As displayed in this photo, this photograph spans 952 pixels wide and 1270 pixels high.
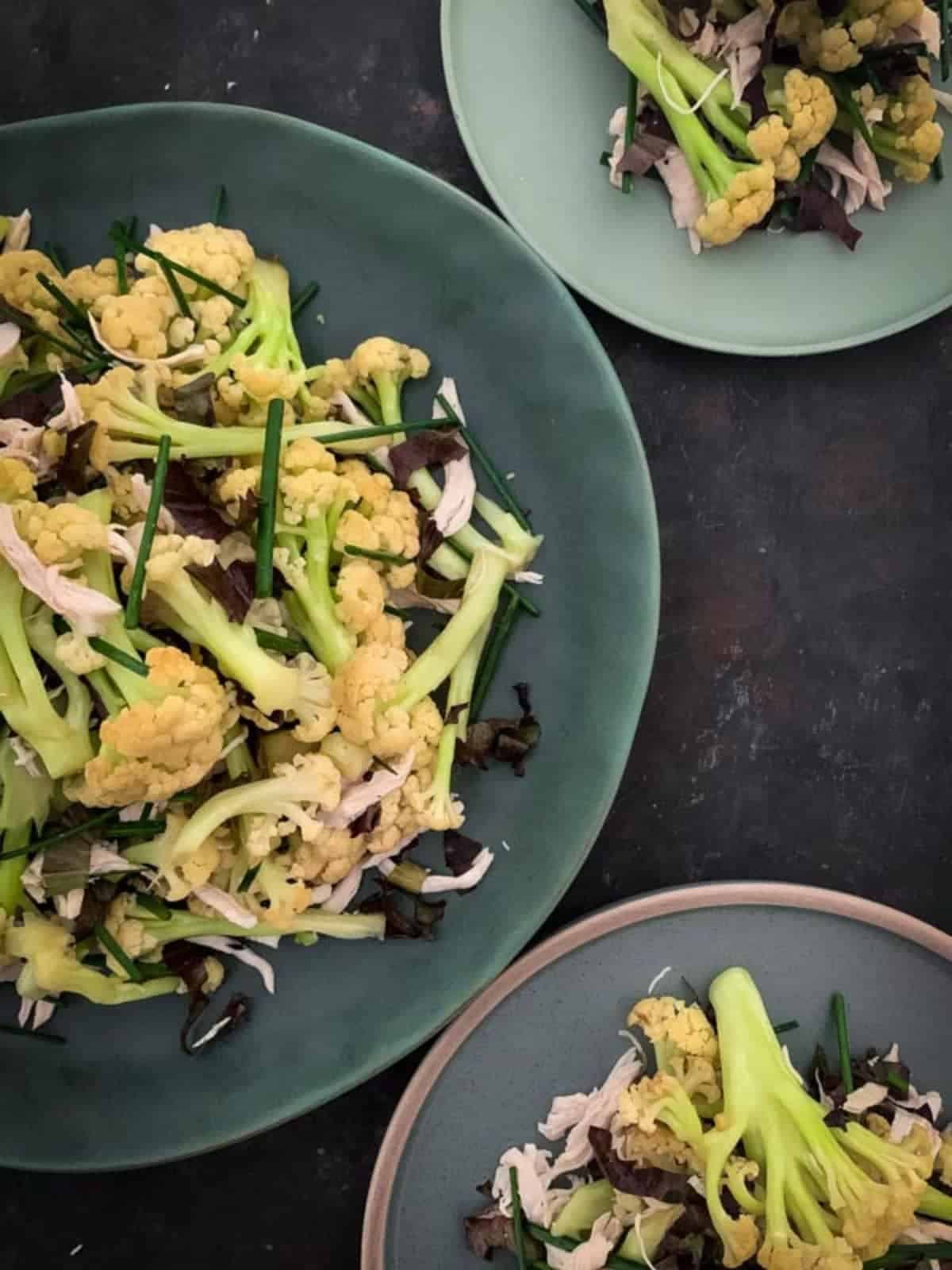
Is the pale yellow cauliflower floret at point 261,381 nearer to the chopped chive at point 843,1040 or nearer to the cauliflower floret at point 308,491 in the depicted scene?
the cauliflower floret at point 308,491

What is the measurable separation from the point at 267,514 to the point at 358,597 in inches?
3.7

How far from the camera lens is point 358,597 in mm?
914

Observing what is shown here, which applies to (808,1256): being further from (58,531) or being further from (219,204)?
(219,204)

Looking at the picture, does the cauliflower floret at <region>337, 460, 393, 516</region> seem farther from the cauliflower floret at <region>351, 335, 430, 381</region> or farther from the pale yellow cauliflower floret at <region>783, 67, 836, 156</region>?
the pale yellow cauliflower floret at <region>783, 67, 836, 156</region>

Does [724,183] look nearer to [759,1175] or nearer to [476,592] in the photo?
[476,592]

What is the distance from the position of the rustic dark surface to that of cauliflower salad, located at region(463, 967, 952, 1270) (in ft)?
0.56

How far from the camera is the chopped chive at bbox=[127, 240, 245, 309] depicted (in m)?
0.94

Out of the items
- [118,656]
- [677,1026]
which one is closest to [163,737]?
[118,656]

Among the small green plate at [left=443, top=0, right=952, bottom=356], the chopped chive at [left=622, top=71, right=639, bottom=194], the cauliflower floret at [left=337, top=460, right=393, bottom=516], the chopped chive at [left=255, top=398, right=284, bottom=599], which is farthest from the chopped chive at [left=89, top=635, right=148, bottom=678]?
the chopped chive at [left=622, top=71, right=639, bottom=194]

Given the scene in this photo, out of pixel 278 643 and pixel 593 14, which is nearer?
pixel 278 643

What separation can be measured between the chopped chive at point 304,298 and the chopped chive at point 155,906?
0.51 meters

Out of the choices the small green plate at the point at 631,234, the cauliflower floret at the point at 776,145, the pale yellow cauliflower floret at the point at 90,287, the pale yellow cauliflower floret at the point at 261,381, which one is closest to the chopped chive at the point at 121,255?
the pale yellow cauliflower floret at the point at 90,287

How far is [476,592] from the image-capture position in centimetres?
98

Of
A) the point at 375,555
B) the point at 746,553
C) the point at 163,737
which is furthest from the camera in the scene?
the point at 746,553
